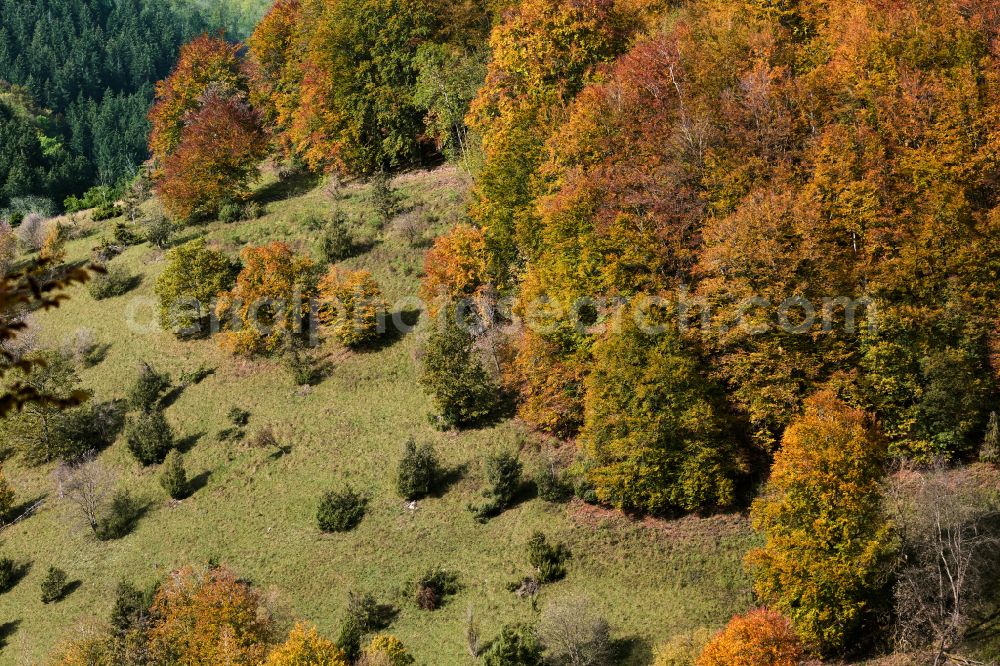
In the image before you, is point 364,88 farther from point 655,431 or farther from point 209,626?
point 209,626

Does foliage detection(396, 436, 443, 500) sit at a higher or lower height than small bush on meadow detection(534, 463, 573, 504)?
higher

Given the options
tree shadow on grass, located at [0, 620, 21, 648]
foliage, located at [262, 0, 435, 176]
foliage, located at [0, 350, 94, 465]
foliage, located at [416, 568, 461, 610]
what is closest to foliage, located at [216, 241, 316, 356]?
foliage, located at [0, 350, 94, 465]

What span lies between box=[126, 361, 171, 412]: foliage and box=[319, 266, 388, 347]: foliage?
962cm

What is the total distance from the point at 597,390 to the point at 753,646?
1474 cm

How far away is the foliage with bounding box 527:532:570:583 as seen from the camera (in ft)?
143

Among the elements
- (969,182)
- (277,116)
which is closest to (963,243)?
(969,182)

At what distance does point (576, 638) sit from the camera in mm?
38812

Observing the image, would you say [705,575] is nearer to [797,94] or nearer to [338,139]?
[797,94]

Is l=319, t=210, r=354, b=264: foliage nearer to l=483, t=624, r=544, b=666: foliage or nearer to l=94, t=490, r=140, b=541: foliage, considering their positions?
l=94, t=490, r=140, b=541: foliage

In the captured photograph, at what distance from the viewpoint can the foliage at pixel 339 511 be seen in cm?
4881

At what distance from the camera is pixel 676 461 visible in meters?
45.3

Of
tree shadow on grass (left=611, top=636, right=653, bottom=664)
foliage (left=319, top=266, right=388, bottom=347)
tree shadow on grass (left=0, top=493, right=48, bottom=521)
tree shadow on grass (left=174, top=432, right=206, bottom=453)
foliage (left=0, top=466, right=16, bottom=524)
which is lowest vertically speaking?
tree shadow on grass (left=611, top=636, right=653, bottom=664)

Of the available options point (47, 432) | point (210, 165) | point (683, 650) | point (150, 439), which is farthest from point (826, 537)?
point (210, 165)

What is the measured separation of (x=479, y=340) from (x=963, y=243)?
22.7 metres
